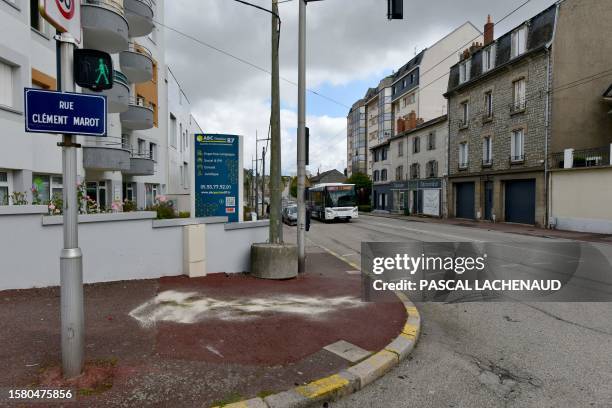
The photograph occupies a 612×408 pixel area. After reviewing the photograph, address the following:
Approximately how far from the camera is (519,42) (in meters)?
23.3

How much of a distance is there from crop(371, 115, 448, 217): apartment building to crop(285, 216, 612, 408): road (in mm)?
27002

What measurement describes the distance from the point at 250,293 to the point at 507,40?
25956 millimetres

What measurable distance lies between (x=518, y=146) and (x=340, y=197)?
38.2 feet

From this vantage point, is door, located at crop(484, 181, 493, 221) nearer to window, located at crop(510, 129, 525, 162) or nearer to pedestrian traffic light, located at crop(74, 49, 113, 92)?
window, located at crop(510, 129, 525, 162)

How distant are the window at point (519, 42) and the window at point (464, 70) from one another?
4721 mm

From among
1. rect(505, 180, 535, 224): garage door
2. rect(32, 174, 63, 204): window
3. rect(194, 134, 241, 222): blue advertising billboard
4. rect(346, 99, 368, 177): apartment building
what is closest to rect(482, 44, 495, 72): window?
rect(505, 180, 535, 224): garage door

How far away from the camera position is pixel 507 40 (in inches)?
961

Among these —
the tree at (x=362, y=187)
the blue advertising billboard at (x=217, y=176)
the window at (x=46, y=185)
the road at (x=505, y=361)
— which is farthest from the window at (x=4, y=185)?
the tree at (x=362, y=187)

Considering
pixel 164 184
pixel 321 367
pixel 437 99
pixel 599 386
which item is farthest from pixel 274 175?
pixel 437 99

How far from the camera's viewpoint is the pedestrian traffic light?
3.10 m

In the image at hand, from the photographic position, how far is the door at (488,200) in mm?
25969

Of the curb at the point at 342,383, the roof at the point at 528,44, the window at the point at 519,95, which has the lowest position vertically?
the curb at the point at 342,383

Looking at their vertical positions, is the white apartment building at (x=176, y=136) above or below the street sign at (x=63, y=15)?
above

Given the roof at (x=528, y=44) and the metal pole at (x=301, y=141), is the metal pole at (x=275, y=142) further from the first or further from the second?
the roof at (x=528, y=44)
